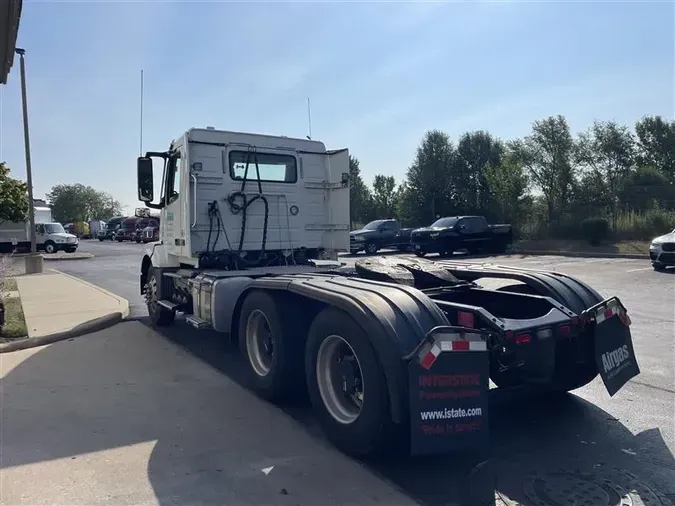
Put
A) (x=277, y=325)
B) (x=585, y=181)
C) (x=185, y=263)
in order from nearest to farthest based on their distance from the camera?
(x=277, y=325)
(x=185, y=263)
(x=585, y=181)

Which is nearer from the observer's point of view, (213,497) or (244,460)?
(213,497)

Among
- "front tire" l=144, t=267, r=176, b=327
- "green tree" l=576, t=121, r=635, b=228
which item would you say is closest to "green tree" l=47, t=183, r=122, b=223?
"green tree" l=576, t=121, r=635, b=228

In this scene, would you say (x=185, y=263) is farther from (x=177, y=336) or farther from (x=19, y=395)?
(x=19, y=395)

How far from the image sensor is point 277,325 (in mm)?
5035

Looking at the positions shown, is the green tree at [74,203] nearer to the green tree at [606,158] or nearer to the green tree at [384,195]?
the green tree at [384,195]

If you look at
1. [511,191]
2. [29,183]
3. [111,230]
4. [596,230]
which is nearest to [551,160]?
[511,191]

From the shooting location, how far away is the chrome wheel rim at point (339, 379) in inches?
163

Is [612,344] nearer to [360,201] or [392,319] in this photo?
[392,319]

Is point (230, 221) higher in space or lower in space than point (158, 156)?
lower

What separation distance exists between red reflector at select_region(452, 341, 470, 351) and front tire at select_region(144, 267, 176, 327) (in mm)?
6087

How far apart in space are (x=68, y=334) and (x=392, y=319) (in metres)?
6.26

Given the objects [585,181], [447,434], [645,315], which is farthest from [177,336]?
[585,181]

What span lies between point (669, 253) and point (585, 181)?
20118 millimetres

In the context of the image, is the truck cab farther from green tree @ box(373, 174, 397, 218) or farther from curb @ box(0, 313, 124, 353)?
green tree @ box(373, 174, 397, 218)
